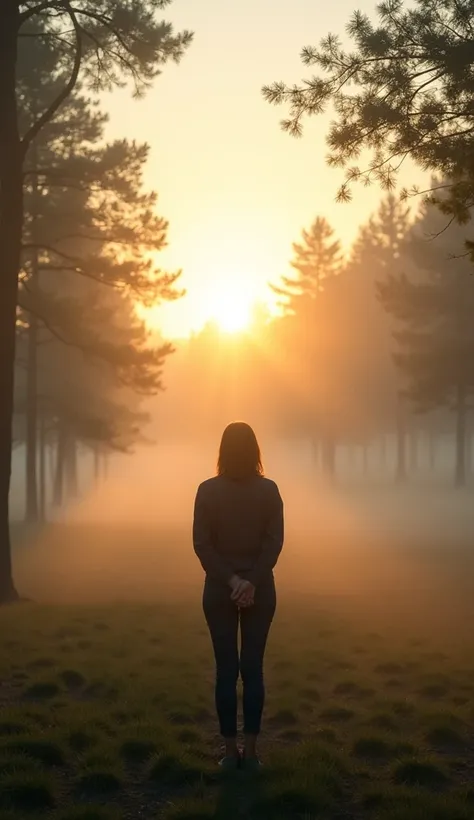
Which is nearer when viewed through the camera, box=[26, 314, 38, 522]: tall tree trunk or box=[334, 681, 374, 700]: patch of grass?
box=[334, 681, 374, 700]: patch of grass

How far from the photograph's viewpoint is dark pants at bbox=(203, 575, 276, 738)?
5.55 metres

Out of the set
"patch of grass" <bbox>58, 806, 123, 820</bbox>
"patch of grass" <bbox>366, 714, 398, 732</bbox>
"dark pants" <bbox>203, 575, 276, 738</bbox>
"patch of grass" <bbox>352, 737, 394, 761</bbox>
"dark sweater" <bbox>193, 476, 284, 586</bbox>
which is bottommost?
"patch of grass" <bbox>366, 714, 398, 732</bbox>

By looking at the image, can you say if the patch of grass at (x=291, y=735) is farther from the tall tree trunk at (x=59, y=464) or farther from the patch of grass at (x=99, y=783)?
the tall tree trunk at (x=59, y=464)

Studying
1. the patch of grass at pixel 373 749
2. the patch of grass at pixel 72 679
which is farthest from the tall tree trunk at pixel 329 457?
the patch of grass at pixel 373 749

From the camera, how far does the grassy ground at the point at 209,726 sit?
4.91 meters

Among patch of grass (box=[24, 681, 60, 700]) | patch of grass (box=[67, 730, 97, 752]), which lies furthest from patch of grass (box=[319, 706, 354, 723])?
patch of grass (box=[24, 681, 60, 700])

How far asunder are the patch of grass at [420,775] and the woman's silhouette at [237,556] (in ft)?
2.89

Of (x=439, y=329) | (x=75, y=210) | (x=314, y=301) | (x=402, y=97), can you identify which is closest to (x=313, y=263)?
(x=314, y=301)

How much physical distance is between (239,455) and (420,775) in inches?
87.4

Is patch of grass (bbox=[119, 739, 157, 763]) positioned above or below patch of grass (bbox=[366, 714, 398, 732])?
above

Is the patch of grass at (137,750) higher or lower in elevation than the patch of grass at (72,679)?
higher

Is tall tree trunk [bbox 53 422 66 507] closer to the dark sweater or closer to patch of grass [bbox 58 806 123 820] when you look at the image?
the dark sweater

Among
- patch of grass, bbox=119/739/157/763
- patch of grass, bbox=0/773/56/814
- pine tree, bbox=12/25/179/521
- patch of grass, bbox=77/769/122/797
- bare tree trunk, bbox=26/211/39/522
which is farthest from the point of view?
bare tree trunk, bbox=26/211/39/522

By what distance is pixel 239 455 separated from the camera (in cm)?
557
